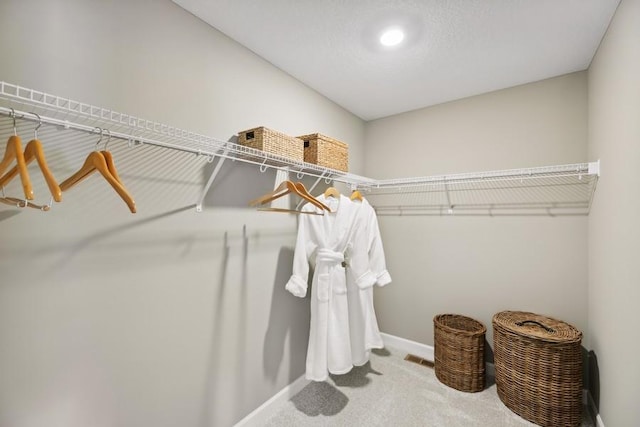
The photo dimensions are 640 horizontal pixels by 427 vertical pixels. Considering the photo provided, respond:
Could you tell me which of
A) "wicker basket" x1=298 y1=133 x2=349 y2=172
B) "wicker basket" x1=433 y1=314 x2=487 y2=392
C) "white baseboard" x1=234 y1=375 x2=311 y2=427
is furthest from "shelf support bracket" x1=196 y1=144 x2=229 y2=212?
"wicker basket" x1=433 y1=314 x2=487 y2=392

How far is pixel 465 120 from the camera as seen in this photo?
8.21ft

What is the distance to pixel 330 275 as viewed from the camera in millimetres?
1970

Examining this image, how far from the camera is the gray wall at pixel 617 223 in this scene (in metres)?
1.25

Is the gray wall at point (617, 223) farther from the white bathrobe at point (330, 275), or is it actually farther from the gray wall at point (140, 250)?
the gray wall at point (140, 250)

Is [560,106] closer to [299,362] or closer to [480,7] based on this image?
[480,7]

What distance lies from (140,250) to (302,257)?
0.97m

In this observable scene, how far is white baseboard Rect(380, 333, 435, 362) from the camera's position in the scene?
260cm

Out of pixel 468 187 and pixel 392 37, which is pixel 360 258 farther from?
pixel 392 37

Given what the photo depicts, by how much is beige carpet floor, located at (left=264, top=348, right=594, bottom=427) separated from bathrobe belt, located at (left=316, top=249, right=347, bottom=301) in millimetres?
783

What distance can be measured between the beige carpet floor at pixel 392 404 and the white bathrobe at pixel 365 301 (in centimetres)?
23

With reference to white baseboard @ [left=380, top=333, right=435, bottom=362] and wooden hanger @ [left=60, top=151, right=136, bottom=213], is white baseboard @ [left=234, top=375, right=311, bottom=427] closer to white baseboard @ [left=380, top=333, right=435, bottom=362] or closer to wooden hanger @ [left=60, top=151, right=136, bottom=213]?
white baseboard @ [left=380, top=333, right=435, bottom=362]

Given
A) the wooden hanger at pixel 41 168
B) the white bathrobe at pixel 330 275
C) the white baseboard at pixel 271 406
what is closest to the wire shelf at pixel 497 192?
the white bathrobe at pixel 330 275

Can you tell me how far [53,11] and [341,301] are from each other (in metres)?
1.98

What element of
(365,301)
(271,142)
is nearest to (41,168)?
(271,142)
